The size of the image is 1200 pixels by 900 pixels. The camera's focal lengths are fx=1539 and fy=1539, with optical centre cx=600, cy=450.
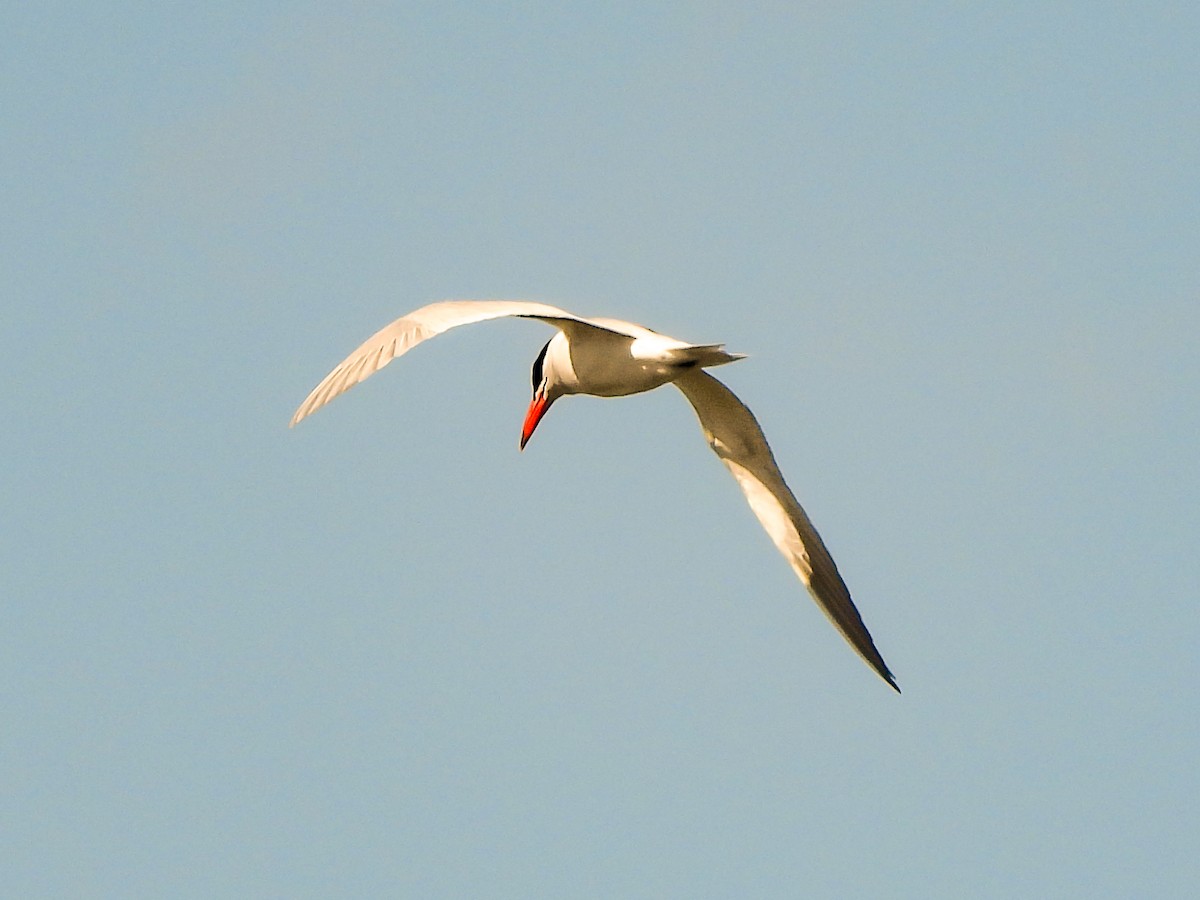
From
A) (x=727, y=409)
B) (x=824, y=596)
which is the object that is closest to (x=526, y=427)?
(x=727, y=409)

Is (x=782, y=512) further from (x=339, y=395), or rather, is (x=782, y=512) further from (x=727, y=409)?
(x=339, y=395)

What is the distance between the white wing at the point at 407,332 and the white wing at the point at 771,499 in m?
2.87

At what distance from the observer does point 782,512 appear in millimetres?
12938

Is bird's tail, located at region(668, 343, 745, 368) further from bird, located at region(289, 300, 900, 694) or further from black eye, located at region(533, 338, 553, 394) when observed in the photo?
black eye, located at region(533, 338, 553, 394)

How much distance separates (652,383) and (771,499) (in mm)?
2189

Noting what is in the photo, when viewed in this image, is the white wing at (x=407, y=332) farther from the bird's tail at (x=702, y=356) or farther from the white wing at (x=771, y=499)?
the white wing at (x=771, y=499)

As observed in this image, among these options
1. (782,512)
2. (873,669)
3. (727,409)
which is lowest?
(873,669)

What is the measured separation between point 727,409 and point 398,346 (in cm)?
431

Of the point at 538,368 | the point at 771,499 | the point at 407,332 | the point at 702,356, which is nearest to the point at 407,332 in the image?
the point at 407,332

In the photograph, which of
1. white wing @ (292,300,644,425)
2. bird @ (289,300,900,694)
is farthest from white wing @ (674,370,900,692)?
white wing @ (292,300,644,425)

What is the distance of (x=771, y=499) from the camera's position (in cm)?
1298

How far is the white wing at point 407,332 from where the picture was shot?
28.0 ft

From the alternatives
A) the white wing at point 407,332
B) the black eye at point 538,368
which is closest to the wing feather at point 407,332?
the white wing at point 407,332

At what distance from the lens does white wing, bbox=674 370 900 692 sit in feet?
39.8
